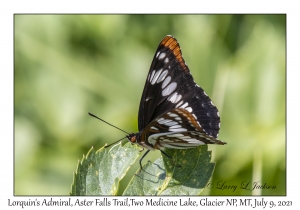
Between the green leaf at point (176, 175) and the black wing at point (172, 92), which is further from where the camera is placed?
the black wing at point (172, 92)

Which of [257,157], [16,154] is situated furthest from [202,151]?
[16,154]

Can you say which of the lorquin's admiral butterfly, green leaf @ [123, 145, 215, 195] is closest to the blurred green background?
the lorquin's admiral butterfly

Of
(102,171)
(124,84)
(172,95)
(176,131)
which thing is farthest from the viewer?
(124,84)

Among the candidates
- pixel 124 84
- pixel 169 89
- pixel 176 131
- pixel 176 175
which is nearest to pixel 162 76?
pixel 169 89

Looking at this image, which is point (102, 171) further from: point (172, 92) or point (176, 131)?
point (172, 92)

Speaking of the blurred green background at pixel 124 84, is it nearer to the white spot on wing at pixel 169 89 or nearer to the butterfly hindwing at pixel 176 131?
the white spot on wing at pixel 169 89

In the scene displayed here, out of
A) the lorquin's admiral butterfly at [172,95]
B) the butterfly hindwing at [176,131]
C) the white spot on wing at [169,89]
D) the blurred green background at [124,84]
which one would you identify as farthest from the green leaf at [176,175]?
the blurred green background at [124,84]
